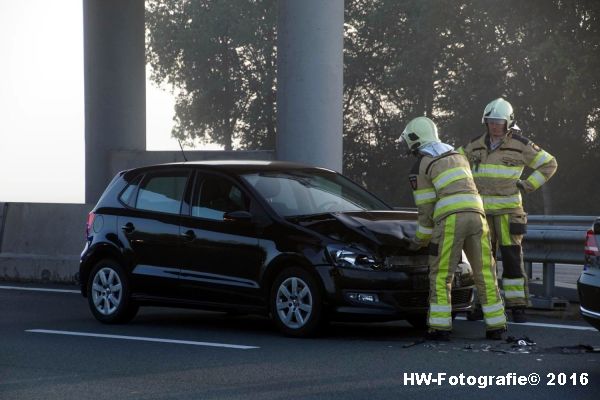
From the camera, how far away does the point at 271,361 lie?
9.98 meters

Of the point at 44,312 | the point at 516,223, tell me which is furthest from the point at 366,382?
the point at 44,312

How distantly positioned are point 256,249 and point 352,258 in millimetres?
998

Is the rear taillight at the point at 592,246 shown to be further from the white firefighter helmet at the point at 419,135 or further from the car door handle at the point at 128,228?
the car door handle at the point at 128,228

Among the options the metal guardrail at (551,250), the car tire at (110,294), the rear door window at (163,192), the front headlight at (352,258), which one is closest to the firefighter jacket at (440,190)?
the front headlight at (352,258)

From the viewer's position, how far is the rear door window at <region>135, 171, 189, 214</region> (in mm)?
12656

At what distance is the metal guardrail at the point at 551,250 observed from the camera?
13.5 metres

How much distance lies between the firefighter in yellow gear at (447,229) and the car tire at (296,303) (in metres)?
0.93

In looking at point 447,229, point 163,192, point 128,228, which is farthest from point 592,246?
point 128,228

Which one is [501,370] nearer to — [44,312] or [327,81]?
[44,312]

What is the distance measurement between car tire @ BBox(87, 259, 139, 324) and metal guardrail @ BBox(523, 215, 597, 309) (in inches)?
161

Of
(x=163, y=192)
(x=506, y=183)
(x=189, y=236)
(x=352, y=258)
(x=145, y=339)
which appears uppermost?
(x=506, y=183)

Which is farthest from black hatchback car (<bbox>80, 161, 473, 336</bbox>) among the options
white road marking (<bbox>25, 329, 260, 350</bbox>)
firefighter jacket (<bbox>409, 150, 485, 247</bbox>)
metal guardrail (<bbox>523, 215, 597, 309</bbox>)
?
metal guardrail (<bbox>523, 215, 597, 309</bbox>)

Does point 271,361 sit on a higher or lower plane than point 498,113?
lower

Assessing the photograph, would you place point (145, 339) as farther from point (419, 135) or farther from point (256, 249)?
point (419, 135)
